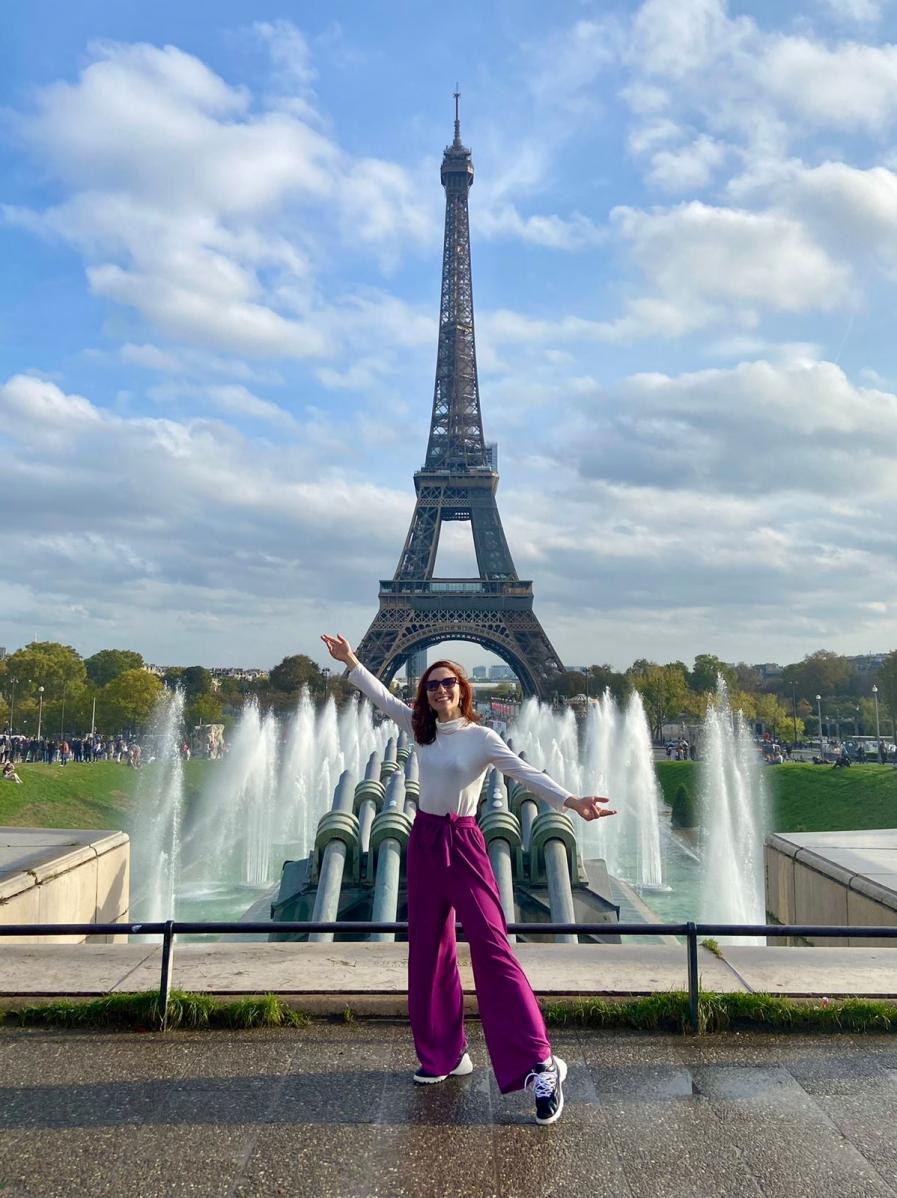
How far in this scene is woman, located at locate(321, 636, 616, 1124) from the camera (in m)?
4.02

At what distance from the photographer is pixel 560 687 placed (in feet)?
251

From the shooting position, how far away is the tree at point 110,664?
10038 cm

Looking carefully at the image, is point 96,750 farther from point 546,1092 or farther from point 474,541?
point 546,1092

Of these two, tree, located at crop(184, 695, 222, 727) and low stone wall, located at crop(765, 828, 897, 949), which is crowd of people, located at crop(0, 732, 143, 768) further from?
low stone wall, located at crop(765, 828, 897, 949)

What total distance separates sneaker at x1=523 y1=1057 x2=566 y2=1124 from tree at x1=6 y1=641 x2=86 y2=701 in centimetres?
7961

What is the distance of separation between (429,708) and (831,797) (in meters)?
29.0

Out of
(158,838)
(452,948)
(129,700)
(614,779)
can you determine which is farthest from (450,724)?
(129,700)

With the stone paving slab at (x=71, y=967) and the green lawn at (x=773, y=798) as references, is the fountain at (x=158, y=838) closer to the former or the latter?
the green lawn at (x=773, y=798)

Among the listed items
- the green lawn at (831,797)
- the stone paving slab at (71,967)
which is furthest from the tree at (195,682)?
the stone paving slab at (71,967)

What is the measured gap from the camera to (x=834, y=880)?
8461 mm

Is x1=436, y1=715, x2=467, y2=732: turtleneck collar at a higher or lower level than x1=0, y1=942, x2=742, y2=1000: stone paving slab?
higher

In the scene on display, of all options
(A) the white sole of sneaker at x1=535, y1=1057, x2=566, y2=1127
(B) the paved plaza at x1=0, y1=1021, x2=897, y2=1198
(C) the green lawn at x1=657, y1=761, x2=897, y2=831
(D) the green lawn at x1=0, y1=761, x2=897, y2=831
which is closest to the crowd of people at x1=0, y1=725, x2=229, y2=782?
(D) the green lawn at x1=0, y1=761, x2=897, y2=831

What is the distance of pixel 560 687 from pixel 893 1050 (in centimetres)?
7249

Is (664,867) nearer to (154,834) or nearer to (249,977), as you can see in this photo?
(154,834)
